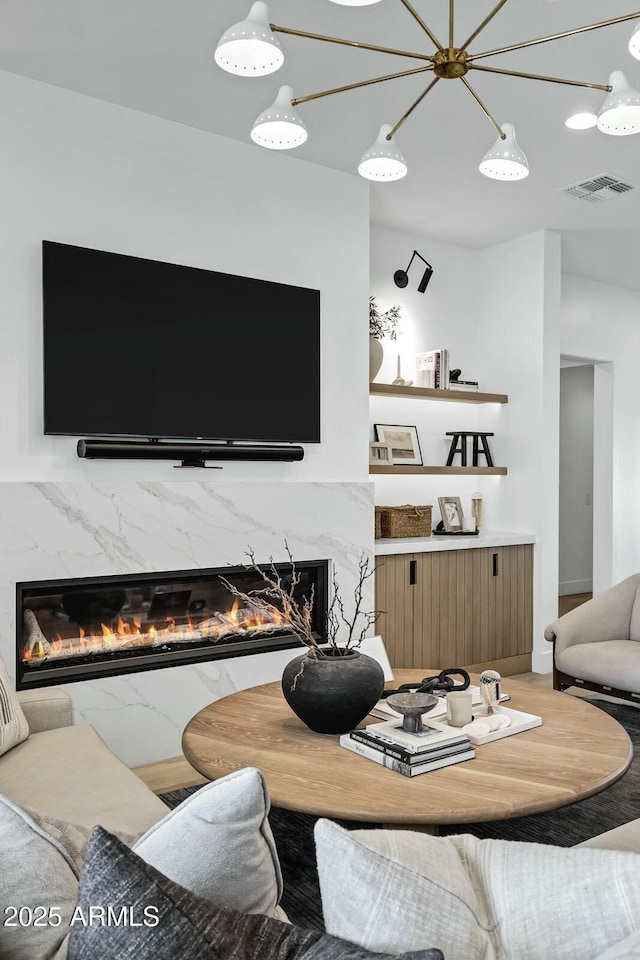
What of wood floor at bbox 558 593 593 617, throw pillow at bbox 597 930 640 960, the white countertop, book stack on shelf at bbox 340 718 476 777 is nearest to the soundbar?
the white countertop

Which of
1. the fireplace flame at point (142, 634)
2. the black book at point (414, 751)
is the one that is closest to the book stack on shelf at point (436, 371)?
the fireplace flame at point (142, 634)

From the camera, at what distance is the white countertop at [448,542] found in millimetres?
4285

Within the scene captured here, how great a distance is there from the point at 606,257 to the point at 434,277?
1.33 m

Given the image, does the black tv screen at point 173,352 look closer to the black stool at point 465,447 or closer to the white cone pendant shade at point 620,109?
the black stool at point 465,447

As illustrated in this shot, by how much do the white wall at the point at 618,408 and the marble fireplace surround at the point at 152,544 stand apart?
3309mm

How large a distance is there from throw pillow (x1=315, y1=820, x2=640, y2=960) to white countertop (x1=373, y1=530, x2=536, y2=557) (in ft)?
10.9

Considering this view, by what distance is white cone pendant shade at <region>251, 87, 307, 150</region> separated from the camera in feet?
7.34

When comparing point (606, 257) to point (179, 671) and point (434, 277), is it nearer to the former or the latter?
point (434, 277)

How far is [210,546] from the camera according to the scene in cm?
356

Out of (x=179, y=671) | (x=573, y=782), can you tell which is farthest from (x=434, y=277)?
(x=573, y=782)

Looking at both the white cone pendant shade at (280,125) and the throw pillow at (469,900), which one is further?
the white cone pendant shade at (280,125)

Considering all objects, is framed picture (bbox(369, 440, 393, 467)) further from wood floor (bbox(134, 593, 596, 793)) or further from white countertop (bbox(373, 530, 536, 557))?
wood floor (bbox(134, 593, 596, 793))

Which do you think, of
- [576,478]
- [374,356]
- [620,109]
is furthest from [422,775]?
[576,478]

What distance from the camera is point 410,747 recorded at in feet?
6.77
